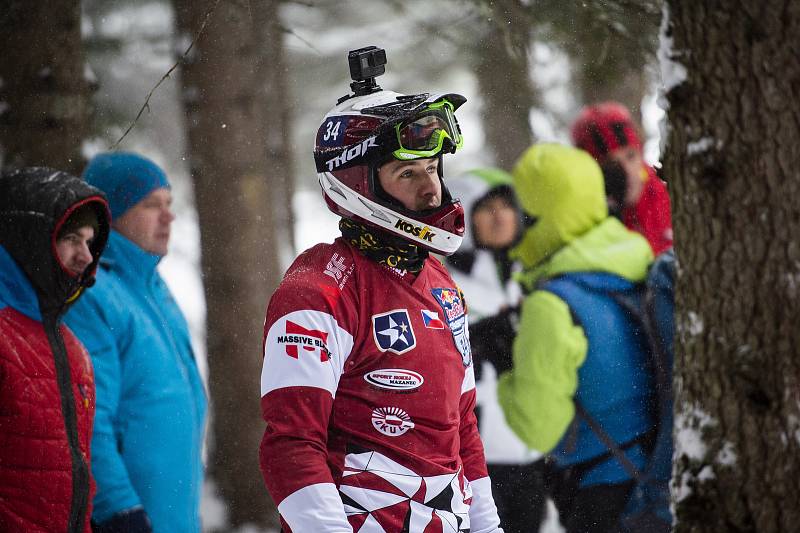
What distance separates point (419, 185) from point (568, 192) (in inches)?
69.5

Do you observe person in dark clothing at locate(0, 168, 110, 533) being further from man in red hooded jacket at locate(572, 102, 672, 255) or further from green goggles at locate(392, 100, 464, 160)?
man in red hooded jacket at locate(572, 102, 672, 255)

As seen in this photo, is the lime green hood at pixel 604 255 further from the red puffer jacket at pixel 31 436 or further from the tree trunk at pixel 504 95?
the tree trunk at pixel 504 95

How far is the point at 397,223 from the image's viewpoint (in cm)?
285

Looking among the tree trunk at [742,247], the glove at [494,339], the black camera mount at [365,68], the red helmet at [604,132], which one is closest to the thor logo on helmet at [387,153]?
the black camera mount at [365,68]

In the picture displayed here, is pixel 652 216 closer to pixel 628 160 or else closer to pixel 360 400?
pixel 628 160

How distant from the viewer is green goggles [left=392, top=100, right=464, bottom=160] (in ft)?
9.37

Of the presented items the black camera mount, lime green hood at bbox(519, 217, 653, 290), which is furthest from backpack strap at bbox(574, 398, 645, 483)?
the black camera mount

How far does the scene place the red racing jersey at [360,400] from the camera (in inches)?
99.8

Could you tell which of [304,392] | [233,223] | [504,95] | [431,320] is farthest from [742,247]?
A: [504,95]

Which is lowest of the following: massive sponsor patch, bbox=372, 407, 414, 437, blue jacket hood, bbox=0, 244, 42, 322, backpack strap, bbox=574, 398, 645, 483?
backpack strap, bbox=574, 398, 645, 483

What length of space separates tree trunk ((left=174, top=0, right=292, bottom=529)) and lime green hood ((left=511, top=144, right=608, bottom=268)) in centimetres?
232

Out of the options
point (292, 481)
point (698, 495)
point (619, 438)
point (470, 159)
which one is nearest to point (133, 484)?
point (292, 481)

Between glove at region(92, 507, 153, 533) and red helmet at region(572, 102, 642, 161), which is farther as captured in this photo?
red helmet at region(572, 102, 642, 161)

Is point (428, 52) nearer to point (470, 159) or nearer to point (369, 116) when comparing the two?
point (470, 159)
